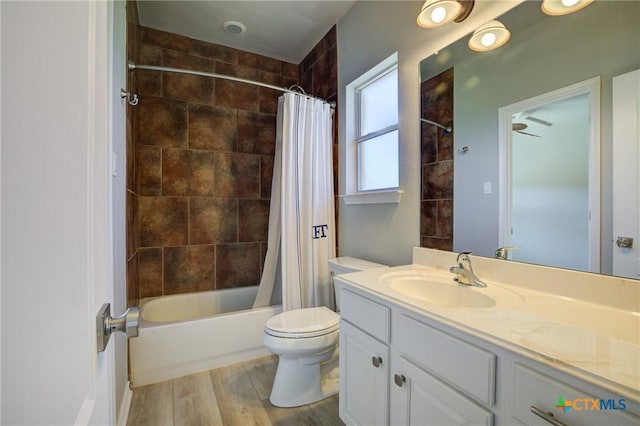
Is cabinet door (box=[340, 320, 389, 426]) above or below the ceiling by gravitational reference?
below

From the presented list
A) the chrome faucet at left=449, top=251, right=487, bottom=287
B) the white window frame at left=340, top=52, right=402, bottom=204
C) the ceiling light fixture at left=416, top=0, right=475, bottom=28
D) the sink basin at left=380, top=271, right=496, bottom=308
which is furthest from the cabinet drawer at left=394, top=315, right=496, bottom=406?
the ceiling light fixture at left=416, top=0, right=475, bottom=28

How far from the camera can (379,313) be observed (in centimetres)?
106

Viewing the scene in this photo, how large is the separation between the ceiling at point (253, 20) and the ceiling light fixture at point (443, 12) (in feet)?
3.12

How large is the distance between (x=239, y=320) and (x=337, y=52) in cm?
225

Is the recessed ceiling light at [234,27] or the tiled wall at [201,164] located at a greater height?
the recessed ceiling light at [234,27]

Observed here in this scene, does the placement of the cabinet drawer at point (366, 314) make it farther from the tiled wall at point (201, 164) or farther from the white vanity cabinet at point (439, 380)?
the tiled wall at point (201, 164)

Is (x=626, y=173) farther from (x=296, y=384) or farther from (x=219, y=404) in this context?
(x=219, y=404)

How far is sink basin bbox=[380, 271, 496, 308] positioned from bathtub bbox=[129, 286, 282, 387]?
4.06 feet

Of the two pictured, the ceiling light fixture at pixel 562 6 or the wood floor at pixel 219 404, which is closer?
the ceiling light fixture at pixel 562 6

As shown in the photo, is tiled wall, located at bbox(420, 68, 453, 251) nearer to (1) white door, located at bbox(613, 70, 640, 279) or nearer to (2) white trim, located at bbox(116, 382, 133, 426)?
(1) white door, located at bbox(613, 70, 640, 279)

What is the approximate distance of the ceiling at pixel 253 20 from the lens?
6.75 feet

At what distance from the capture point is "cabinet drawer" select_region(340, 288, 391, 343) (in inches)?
41.1

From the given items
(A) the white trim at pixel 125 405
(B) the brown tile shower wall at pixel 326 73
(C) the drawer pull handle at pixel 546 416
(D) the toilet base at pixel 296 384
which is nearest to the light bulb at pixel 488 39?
(B) the brown tile shower wall at pixel 326 73

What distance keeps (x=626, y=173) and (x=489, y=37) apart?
776 millimetres
